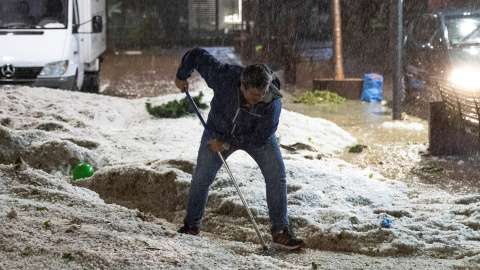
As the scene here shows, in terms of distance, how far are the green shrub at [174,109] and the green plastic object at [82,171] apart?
3.55m

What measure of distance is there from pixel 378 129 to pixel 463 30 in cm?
253

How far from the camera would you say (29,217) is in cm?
532

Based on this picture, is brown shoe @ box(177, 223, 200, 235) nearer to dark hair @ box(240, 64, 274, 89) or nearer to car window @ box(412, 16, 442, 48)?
dark hair @ box(240, 64, 274, 89)

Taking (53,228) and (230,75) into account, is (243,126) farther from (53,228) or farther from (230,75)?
(53,228)

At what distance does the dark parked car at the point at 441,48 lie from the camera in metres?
11.5

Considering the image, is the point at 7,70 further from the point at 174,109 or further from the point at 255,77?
the point at 255,77

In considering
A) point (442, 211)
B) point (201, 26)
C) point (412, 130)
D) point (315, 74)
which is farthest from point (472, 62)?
point (201, 26)

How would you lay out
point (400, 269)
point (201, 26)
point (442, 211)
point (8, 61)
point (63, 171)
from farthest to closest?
point (201, 26), point (8, 61), point (63, 171), point (442, 211), point (400, 269)

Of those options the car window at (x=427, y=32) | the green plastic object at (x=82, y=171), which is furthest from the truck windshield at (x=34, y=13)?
the car window at (x=427, y=32)

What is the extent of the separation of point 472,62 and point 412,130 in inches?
61.4

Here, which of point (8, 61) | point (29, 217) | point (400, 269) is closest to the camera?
point (400, 269)

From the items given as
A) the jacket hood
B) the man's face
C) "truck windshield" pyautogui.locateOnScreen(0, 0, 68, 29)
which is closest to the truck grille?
the jacket hood

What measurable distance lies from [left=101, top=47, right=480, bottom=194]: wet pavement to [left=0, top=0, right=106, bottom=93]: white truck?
3.22 metres

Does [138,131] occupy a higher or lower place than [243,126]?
lower
